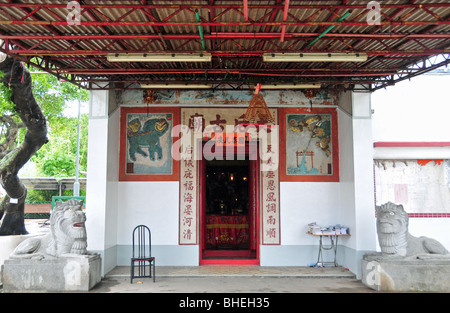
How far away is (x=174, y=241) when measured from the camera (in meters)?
8.24

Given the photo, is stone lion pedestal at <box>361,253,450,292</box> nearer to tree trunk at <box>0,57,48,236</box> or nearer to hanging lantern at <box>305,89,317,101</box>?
Answer: hanging lantern at <box>305,89,317,101</box>

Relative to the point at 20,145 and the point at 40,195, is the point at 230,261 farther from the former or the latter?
the point at 40,195

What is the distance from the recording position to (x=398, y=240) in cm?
654

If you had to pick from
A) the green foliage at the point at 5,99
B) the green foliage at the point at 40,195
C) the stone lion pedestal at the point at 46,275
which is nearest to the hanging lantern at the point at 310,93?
the stone lion pedestal at the point at 46,275

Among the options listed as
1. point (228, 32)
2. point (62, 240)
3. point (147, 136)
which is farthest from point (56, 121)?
point (228, 32)

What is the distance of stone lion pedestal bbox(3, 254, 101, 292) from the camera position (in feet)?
20.5

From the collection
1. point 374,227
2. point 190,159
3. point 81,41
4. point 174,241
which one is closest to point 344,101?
point 374,227

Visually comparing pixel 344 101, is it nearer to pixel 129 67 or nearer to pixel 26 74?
pixel 129 67

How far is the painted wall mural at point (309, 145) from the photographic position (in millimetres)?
8430

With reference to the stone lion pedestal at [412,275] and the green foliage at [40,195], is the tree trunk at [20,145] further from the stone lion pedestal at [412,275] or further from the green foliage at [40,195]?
the green foliage at [40,195]

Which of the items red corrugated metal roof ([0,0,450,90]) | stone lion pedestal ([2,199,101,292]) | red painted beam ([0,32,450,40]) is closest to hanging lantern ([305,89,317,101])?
red corrugated metal roof ([0,0,450,90])

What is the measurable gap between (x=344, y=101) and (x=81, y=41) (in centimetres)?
548

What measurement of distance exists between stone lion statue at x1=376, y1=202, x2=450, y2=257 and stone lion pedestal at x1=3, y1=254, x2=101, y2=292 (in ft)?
17.2

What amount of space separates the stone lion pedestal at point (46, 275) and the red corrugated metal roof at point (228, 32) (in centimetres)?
346
